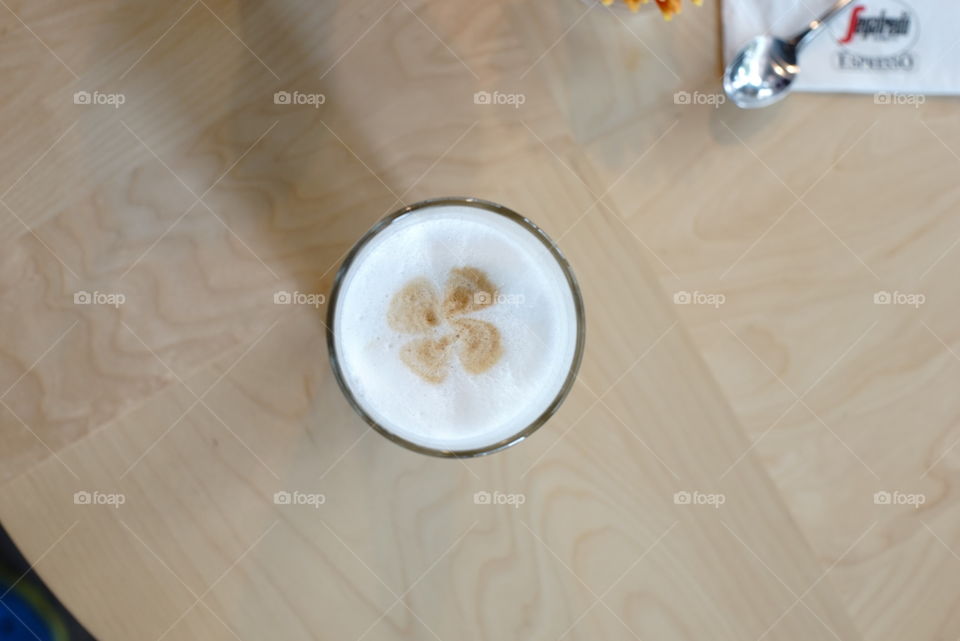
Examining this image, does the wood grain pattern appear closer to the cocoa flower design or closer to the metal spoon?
the metal spoon

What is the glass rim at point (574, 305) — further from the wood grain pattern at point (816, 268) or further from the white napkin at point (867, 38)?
the white napkin at point (867, 38)

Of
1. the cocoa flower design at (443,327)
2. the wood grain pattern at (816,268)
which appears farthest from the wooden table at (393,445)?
the cocoa flower design at (443,327)

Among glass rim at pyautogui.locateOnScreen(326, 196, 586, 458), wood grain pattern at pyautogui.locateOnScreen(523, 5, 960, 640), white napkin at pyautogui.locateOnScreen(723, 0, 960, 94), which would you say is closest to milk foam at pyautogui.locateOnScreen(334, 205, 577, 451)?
glass rim at pyautogui.locateOnScreen(326, 196, 586, 458)

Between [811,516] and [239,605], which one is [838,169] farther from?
[239,605]

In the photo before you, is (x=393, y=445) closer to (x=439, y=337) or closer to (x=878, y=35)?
(x=439, y=337)

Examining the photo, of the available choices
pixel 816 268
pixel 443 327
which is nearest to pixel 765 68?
pixel 816 268

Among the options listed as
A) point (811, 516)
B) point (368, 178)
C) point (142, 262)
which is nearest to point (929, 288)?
point (811, 516)
